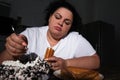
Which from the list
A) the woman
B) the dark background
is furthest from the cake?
the dark background

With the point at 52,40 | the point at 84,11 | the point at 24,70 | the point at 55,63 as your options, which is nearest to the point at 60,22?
the point at 52,40

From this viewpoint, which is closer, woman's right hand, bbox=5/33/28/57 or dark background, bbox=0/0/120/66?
woman's right hand, bbox=5/33/28/57

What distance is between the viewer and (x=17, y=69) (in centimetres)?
50

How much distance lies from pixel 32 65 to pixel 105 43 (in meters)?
2.21

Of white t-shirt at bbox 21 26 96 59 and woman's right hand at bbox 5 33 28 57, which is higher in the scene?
woman's right hand at bbox 5 33 28 57

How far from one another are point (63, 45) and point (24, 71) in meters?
0.57

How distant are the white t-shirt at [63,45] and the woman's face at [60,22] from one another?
0.20 ft

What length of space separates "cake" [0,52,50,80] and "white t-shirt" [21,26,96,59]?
493mm

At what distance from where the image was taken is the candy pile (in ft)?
1.61

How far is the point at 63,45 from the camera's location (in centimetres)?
106

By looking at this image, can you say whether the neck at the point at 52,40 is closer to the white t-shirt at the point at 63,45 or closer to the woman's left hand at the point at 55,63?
the white t-shirt at the point at 63,45

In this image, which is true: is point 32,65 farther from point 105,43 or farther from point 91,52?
point 105,43

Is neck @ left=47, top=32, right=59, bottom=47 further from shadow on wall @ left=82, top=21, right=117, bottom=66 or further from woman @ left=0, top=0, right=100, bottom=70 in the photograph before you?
shadow on wall @ left=82, top=21, right=117, bottom=66

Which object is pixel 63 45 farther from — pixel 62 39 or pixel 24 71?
pixel 24 71
